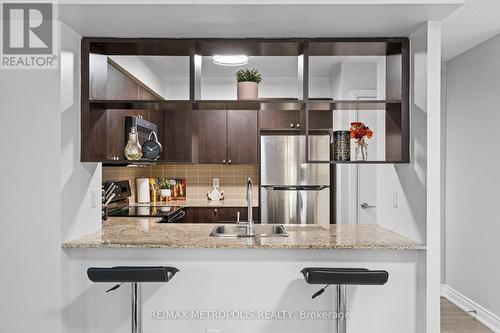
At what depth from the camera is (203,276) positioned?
2361 millimetres

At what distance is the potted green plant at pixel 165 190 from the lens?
508cm

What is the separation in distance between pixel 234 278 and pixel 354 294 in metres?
0.74

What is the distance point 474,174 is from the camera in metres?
3.74

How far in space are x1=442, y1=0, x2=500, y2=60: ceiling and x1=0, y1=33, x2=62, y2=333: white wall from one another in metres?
2.90

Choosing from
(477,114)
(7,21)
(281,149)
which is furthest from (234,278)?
(477,114)

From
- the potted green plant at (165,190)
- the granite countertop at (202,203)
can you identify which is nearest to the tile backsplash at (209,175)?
the granite countertop at (202,203)

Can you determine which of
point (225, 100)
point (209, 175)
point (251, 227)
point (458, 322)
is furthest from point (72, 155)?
point (458, 322)

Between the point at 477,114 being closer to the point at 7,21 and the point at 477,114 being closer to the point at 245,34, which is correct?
the point at 245,34

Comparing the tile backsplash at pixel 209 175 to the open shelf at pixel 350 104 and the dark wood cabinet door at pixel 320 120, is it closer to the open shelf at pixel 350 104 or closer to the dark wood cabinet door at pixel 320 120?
the dark wood cabinet door at pixel 320 120

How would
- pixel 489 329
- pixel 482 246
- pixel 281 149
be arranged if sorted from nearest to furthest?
pixel 489 329, pixel 482 246, pixel 281 149

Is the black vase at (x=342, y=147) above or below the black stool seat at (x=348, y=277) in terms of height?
above

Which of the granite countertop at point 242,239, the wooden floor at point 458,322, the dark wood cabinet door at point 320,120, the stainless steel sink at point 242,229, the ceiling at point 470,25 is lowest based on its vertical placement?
the wooden floor at point 458,322

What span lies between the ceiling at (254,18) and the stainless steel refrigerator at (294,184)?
2256mm

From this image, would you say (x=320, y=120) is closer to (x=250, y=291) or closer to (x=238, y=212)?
(x=238, y=212)
